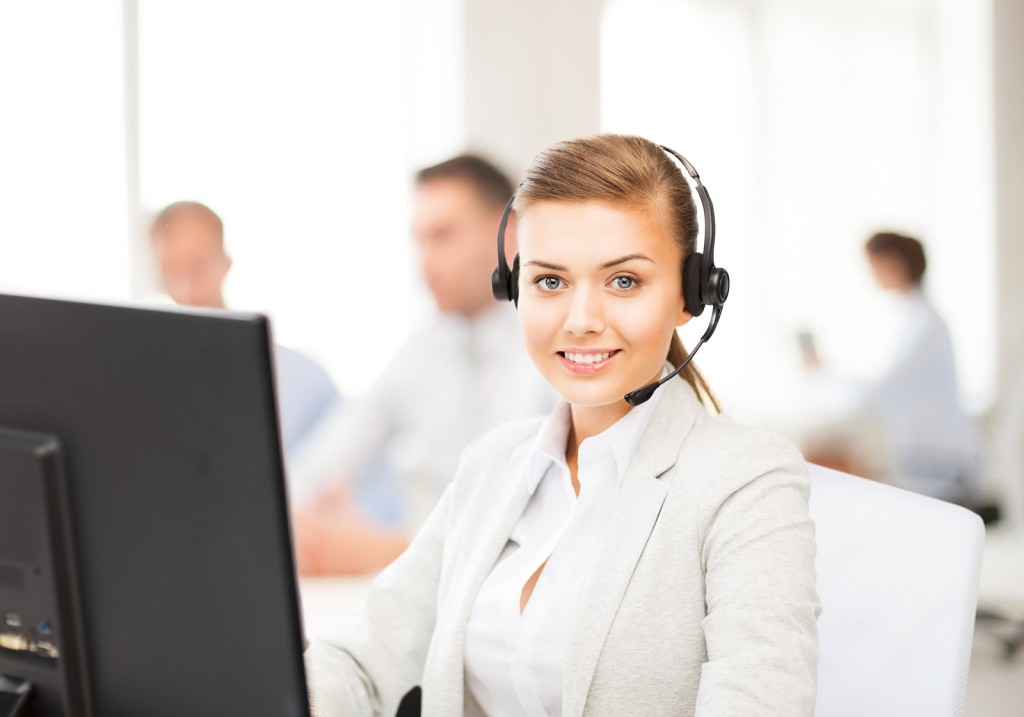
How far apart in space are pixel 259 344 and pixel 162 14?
11.0 feet

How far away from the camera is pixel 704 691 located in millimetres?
974

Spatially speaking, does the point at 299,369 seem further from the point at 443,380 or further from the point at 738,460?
the point at 738,460

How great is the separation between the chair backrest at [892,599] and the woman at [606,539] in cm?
13

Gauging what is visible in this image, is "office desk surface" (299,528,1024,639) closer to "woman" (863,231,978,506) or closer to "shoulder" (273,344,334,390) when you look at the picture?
"woman" (863,231,978,506)

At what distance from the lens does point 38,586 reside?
726mm

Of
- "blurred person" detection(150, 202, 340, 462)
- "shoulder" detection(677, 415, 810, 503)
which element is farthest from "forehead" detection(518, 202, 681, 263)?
"blurred person" detection(150, 202, 340, 462)

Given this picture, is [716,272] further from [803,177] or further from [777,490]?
[803,177]

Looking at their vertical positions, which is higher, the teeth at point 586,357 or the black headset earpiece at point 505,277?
the black headset earpiece at point 505,277

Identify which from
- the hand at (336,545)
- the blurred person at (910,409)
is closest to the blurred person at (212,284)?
the hand at (336,545)

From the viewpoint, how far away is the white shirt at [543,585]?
1.13 meters

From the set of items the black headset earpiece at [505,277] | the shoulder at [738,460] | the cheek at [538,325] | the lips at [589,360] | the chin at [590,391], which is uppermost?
the black headset earpiece at [505,277]

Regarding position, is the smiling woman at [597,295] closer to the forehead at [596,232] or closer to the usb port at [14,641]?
the forehead at [596,232]

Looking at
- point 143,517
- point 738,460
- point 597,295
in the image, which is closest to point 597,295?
point 597,295

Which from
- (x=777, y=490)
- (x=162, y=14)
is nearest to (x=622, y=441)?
(x=777, y=490)
